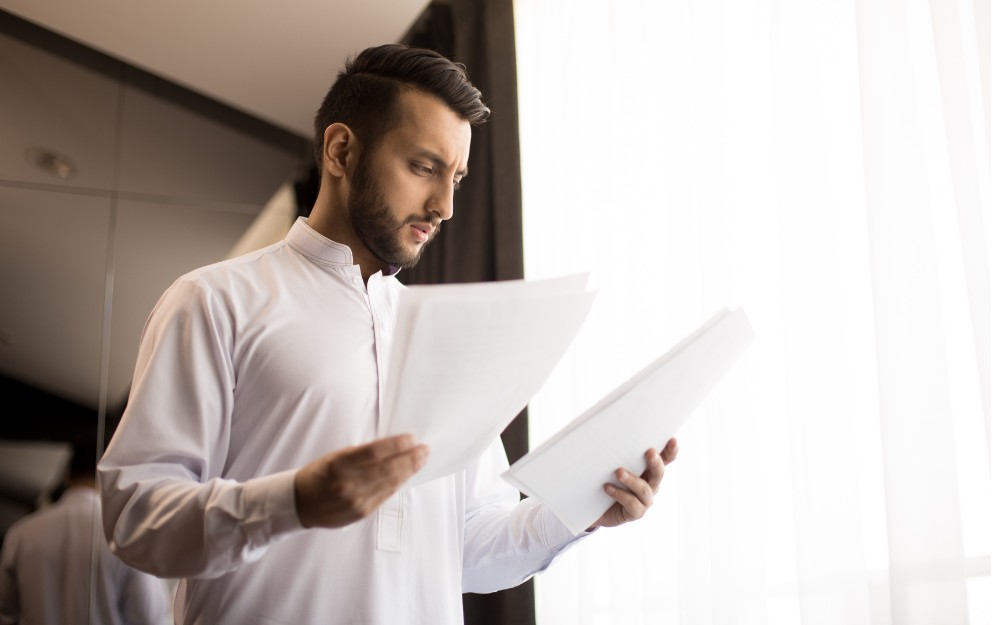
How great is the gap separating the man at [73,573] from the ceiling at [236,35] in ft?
4.97

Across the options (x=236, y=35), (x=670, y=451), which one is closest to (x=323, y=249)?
(x=670, y=451)

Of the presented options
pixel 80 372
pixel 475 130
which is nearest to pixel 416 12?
pixel 475 130

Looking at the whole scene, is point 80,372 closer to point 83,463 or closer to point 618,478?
point 83,463

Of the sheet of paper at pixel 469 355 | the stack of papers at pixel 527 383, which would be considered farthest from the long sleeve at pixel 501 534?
the sheet of paper at pixel 469 355

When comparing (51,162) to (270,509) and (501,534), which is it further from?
(270,509)

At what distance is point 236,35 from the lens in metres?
3.05

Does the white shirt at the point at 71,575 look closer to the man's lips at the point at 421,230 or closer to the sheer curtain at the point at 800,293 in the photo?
the sheer curtain at the point at 800,293

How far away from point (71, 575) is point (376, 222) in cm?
206

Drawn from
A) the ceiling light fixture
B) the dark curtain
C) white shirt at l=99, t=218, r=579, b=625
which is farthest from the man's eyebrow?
the ceiling light fixture

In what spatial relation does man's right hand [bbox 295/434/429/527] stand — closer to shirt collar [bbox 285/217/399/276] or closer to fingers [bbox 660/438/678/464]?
fingers [bbox 660/438/678/464]

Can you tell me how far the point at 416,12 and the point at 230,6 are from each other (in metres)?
0.62

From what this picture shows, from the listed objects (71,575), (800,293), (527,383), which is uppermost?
(800,293)

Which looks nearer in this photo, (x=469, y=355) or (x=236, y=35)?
(x=469, y=355)

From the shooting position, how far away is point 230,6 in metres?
2.87
